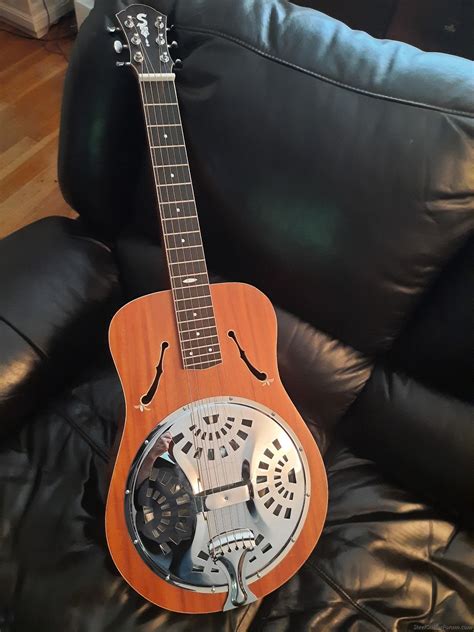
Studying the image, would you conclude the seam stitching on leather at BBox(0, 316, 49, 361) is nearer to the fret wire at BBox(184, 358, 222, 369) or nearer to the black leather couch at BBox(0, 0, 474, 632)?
the black leather couch at BBox(0, 0, 474, 632)

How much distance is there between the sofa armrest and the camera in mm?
926

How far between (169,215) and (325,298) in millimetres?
320

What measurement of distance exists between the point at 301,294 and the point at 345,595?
1.76ft

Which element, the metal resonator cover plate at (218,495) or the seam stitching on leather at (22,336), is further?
the seam stitching on leather at (22,336)

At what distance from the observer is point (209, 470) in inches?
32.3

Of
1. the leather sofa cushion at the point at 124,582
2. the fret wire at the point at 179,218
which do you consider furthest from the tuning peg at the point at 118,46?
the leather sofa cushion at the point at 124,582

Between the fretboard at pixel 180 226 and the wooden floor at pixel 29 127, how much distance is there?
1006 mm

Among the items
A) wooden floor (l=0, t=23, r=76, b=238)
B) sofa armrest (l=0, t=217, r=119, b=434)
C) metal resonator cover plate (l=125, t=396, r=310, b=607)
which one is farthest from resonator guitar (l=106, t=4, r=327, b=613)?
wooden floor (l=0, t=23, r=76, b=238)

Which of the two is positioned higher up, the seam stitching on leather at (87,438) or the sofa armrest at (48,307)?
the sofa armrest at (48,307)

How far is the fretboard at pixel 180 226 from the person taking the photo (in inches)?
34.4

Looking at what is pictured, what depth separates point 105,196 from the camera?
3.35 ft

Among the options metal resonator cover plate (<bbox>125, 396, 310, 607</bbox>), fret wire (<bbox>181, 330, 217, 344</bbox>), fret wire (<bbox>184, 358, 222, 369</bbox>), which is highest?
fret wire (<bbox>181, 330, 217, 344</bbox>)

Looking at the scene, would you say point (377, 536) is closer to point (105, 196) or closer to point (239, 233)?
point (239, 233)

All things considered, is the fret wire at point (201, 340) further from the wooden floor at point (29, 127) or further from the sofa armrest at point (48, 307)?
the wooden floor at point (29, 127)
